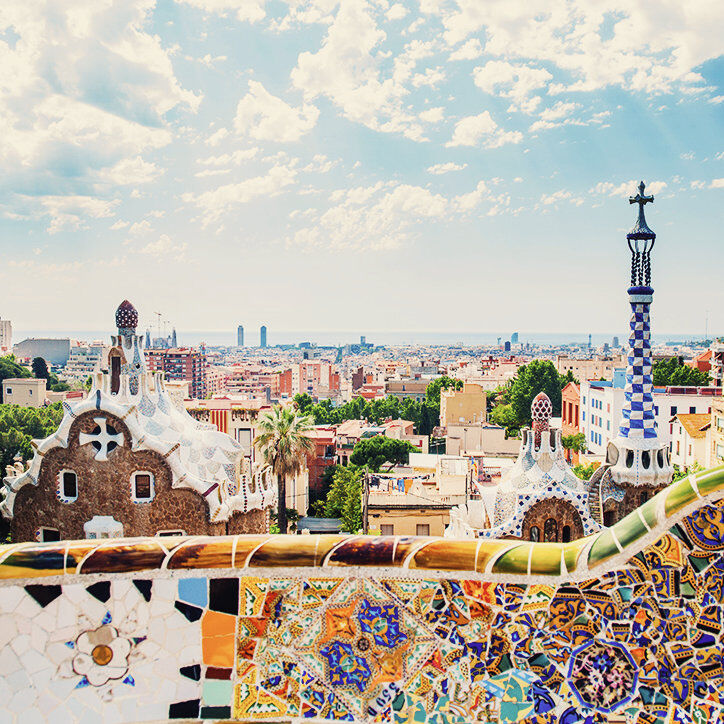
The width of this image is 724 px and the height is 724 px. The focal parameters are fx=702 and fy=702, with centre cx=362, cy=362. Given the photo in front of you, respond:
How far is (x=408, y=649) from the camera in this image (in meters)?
3.62

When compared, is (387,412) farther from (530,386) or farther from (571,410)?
(571,410)

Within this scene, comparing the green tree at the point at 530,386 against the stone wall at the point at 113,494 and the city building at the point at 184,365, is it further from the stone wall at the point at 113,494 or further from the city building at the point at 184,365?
the city building at the point at 184,365

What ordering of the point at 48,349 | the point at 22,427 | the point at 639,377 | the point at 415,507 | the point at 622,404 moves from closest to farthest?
the point at 639,377 → the point at 415,507 → the point at 622,404 → the point at 22,427 → the point at 48,349

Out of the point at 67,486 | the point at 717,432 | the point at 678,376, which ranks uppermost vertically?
the point at 678,376

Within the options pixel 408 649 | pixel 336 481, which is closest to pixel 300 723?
pixel 408 649

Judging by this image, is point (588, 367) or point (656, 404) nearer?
point (656, 404)

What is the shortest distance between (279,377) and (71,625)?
438 ft

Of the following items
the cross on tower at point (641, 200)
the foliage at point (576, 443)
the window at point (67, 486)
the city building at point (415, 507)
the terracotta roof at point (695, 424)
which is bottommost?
the foliage at point (576, 443)

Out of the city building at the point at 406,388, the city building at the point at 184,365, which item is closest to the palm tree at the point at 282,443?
the city building at the point at 406,388

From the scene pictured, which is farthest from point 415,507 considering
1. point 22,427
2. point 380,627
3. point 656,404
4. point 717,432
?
point 22,427

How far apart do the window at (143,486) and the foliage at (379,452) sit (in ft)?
92.7

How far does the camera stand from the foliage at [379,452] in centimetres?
4053

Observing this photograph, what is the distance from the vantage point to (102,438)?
40.7ft

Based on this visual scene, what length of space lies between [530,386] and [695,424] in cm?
2626
